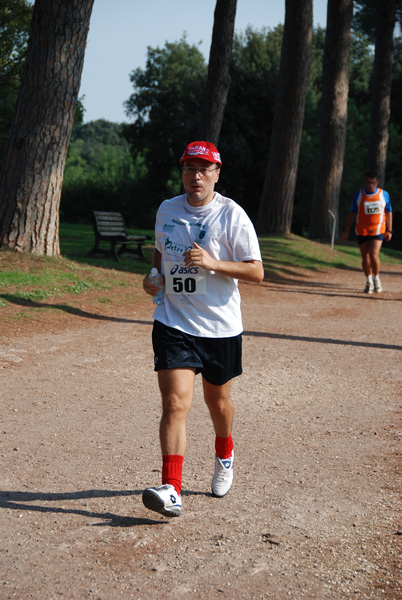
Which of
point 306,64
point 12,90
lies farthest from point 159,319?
point 12,90

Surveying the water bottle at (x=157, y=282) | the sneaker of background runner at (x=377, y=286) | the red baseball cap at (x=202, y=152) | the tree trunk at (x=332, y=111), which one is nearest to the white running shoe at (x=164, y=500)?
the water bottle at (x=157, y=282)

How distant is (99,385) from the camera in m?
6.64

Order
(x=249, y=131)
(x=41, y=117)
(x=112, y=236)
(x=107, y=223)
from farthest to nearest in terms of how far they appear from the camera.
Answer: (x=249, y=131) < (x=107, y=223) < (x=112, y=236) < (x=41, y=117)

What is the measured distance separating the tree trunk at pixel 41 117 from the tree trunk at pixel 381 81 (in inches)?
696

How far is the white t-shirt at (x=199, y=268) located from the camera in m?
3.97

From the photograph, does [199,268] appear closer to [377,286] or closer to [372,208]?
[372,208]

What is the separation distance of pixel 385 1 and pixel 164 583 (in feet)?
92.5

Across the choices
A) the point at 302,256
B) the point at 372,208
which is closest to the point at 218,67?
the point at 302,256

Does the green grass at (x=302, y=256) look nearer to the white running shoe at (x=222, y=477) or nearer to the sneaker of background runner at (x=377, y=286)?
the sneaker of background runner at (x=377, y=286)

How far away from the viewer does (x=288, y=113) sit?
21.5m

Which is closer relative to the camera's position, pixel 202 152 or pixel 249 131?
pixel 202 152

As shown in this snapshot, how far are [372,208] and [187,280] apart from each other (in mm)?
10205

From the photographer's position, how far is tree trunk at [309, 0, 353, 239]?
24.3 metres

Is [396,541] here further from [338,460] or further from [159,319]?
[159,319]
